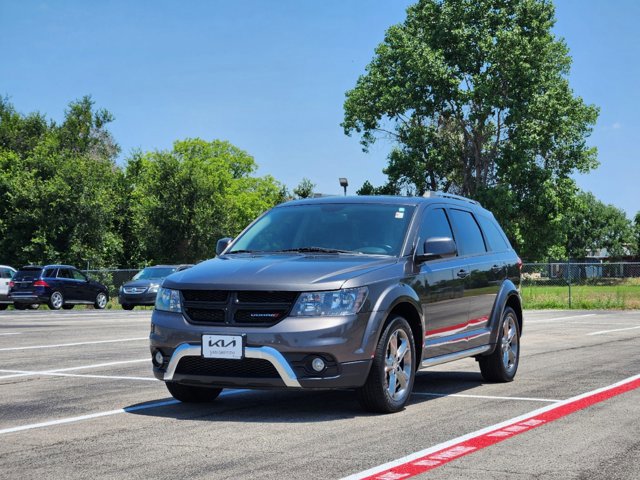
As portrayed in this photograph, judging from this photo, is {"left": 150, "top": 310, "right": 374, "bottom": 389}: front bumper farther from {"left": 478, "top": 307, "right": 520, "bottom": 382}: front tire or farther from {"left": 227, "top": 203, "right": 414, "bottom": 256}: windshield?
{"left": 478, "top": 307, "right": 520, "bottom": 382}: front tire

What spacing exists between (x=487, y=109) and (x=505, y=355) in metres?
40.7

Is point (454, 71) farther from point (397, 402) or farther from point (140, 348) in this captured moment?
point (397, 402)

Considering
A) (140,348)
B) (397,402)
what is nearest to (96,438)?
(397,402)

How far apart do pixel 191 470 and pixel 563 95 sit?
48.6 meters

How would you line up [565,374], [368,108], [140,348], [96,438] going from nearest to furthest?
[96,438]
[565,374]
[140,348]
[368,108]

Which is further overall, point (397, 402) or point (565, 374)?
point (565, 374)

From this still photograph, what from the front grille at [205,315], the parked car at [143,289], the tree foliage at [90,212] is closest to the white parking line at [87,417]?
the front grille at [205,315]

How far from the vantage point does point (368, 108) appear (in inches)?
2141

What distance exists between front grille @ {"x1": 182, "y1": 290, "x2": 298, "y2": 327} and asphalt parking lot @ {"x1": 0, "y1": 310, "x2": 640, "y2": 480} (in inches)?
30.2

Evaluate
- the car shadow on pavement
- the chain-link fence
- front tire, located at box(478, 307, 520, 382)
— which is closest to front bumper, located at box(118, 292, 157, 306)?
the chain-link fence

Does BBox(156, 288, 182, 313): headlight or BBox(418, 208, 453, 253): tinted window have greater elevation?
BBox(418, 208, 453, 253): tinted window

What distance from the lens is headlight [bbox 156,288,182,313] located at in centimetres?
760

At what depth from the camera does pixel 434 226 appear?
9141 millimetres

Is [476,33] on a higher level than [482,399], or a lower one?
higher
